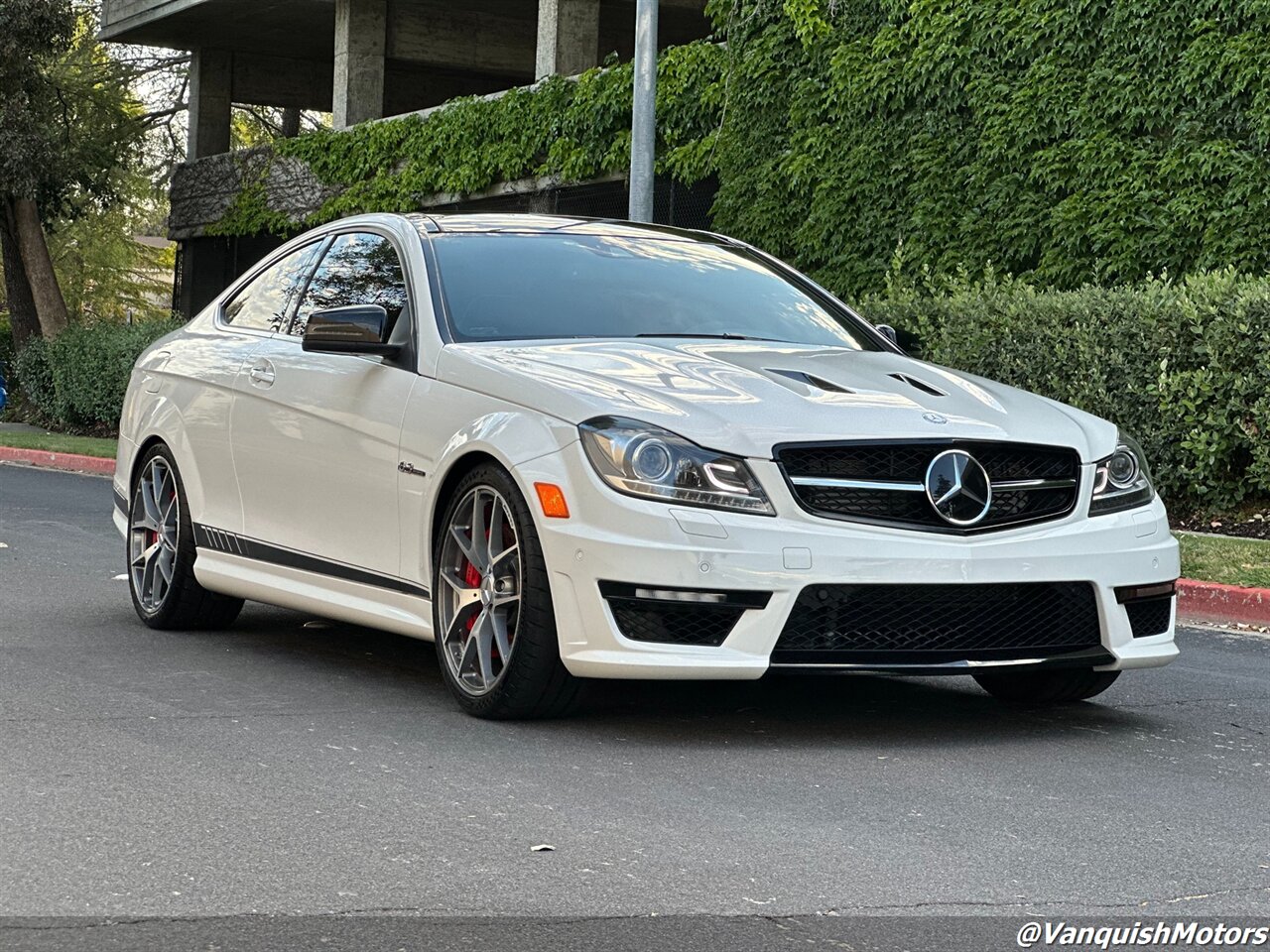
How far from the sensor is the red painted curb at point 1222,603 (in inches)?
393

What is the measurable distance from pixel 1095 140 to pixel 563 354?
11.5 meters

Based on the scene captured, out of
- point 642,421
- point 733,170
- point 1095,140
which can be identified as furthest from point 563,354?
point 733,170

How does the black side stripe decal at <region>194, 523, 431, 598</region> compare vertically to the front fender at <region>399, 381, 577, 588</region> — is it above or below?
below

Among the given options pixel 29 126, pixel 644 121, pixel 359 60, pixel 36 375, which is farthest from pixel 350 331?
pixel 29 126

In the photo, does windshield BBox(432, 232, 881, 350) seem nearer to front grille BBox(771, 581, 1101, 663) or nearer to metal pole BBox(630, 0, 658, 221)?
front grille BBox(771, 581, 1101, 663)

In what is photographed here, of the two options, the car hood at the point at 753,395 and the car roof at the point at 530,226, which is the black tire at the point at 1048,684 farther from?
the car roof at the point at 530,226

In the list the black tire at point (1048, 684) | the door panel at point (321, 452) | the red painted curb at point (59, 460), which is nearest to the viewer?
the black tire at point (1048, 684)

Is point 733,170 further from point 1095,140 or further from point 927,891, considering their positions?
point 927,891

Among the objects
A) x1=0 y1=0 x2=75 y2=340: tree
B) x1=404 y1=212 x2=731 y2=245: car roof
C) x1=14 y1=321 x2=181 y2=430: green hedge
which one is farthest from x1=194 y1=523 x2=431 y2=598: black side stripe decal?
x1=0 y1=0 x2=75 y2=340: tree

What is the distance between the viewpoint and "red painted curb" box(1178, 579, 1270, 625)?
9.98 metres

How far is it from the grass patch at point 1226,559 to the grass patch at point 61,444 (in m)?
13.1

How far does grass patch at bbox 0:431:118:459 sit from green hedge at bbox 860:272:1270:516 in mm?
10745

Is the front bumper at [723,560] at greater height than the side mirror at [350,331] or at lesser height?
lesser

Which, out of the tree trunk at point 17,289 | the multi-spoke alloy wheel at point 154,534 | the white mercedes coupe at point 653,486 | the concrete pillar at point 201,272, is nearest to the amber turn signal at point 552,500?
the white mercedes coupe at point 653,486
